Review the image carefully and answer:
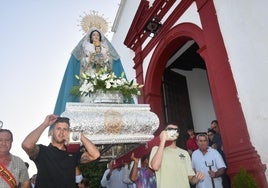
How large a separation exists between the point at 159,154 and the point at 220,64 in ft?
8.50

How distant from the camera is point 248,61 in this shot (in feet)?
12.6

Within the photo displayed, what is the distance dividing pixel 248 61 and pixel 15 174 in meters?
3.36

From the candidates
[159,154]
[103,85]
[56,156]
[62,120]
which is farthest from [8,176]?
[159,154]

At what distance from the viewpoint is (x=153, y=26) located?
6.67 meters

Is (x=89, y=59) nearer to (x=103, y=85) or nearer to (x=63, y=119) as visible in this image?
(x=103, y=85)

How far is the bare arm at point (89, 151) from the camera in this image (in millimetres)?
2049

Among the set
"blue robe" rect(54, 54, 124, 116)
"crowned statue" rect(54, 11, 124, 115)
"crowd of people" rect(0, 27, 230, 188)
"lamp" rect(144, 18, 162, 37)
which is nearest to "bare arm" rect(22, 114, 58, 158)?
"crowd of people" rect(0, 27, 230, 188)

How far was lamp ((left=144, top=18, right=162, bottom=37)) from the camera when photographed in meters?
6.62

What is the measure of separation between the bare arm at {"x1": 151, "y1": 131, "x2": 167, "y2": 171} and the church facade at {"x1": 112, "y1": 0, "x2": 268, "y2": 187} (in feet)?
5.98

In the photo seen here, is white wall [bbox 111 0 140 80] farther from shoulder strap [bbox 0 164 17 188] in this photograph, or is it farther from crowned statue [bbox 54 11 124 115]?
shoulder strap [bbox 0 164 17 188]

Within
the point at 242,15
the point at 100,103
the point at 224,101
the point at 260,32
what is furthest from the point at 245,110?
the point at 100,103

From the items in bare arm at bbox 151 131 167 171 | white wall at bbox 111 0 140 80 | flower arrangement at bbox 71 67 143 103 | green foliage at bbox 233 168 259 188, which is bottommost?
green foliage at bbox 233 168 259 188

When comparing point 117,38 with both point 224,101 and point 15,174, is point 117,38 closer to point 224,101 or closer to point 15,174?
point 224,101

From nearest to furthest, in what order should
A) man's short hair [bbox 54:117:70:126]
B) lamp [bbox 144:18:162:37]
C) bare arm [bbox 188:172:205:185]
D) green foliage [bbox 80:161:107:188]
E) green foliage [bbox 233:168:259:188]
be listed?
man's short hair [bbox 54:117:70:126]
bare arm [bbox 188:172:205:185]
green foliage [bbox 233:168:259:188]
lamp [bbox 144:18:162:37]
green foliage [bbox 80:161:107:188]
